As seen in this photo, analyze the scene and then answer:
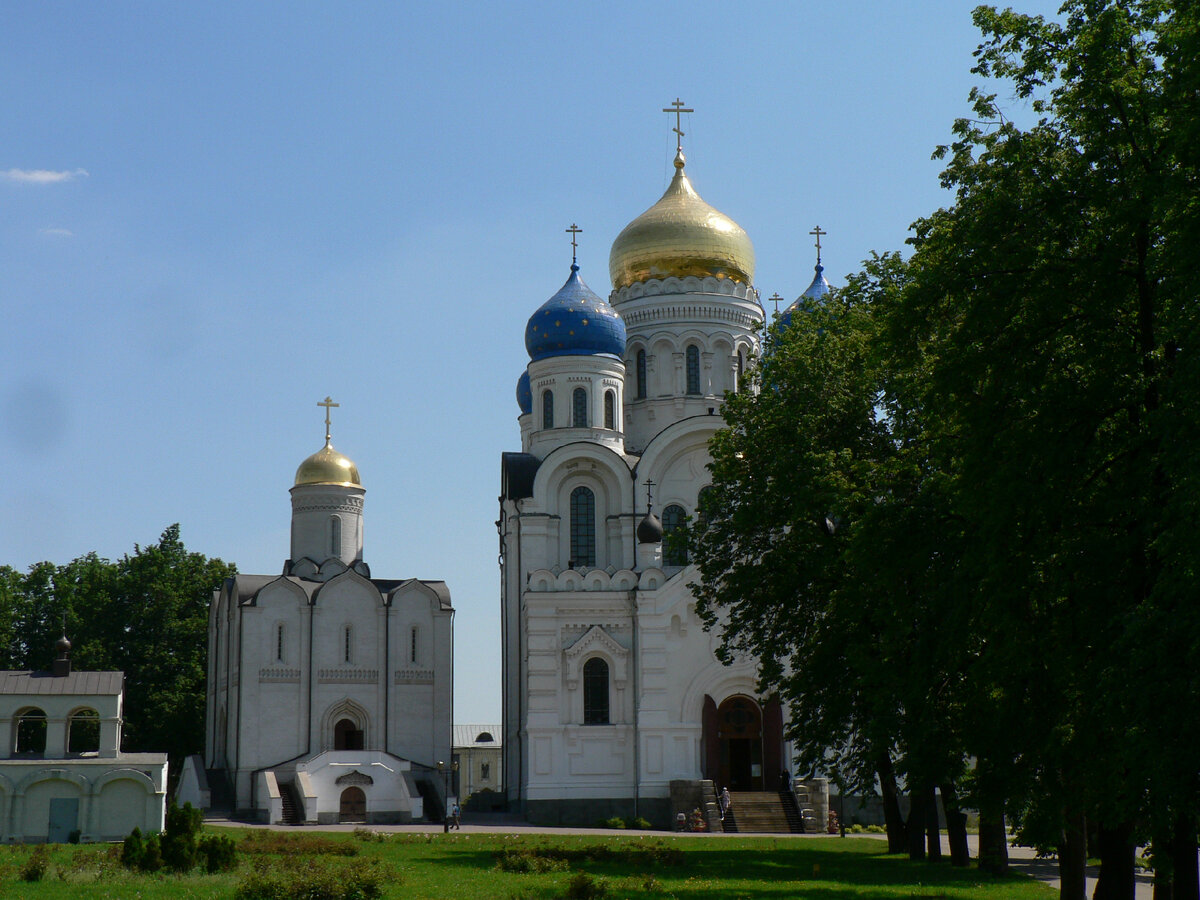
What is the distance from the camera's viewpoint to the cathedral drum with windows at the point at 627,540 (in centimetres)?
3469

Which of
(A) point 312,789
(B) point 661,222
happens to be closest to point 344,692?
(A) point 312,789

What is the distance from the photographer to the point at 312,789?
117ft

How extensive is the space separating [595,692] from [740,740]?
379cm

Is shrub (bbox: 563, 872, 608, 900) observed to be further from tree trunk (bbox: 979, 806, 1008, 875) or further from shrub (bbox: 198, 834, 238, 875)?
tree trunk (bbox: 979, 806, 1008, 875)

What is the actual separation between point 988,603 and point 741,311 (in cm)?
2753

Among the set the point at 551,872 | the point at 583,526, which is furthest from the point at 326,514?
the point at 551,872

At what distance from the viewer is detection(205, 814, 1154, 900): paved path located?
21.6m

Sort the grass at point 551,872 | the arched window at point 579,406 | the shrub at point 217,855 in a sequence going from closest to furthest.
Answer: the grass at point 551,872, the shrub at point 217,855, the arched window at point 579,406

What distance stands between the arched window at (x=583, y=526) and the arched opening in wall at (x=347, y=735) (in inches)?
320

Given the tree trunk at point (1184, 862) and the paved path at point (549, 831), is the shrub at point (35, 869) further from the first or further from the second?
the paved path at point (549, 831)

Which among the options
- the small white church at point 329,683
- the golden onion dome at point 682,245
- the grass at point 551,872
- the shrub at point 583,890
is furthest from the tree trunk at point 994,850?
the golden onion dome at point 682,245

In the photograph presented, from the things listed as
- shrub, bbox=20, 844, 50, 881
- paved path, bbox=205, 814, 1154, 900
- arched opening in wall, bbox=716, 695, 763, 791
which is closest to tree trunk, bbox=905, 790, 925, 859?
paved path, bbox=205, 814, 1154, 900

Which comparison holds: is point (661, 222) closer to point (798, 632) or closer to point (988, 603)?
point (798, 632)

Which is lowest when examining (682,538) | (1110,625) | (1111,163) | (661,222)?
(1110,625)
